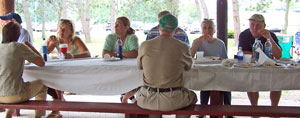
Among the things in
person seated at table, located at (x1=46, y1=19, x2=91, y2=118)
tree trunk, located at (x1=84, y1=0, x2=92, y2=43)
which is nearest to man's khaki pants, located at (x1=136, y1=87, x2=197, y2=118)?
person seated at table, located at (x1=46, y1=19, x2=91, y2=118)

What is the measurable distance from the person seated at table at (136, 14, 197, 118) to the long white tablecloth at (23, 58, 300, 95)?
0.96 feet

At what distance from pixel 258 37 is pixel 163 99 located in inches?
66.5

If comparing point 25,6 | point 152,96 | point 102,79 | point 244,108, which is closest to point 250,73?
point 244,108

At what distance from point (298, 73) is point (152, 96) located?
119 cm

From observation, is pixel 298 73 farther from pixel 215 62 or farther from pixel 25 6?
pixel 25 6

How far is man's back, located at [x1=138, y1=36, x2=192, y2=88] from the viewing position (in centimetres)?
203

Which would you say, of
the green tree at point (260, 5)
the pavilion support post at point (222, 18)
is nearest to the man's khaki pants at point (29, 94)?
the pavilion support post at point (222, 18)

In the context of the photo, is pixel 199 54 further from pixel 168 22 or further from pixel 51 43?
pixel 51 43

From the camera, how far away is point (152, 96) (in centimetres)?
213

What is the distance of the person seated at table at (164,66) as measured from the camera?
2031 millimetres

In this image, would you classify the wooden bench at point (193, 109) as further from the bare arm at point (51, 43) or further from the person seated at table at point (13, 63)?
the bare arm at point (51, 43)

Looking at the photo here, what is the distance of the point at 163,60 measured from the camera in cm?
203

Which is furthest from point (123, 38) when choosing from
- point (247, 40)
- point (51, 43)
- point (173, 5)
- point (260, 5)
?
point (260, 5)

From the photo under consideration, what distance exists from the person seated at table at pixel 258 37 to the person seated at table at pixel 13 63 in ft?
7.33
